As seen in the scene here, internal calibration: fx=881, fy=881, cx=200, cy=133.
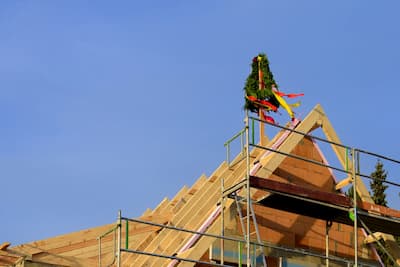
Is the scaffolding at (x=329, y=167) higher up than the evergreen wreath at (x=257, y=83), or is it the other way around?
the evergreen wreath at (x=257, y=83)

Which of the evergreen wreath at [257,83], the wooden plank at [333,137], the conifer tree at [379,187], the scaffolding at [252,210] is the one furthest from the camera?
the conifer tree at [379,187]

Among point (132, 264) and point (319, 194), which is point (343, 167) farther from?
point (132, 264)

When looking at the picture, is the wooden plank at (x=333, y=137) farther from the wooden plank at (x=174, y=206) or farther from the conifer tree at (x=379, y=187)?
the conifer tree at (x=379, y=187)

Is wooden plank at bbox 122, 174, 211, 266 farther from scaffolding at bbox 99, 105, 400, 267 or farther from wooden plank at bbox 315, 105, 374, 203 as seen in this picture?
wooden plank at bbox 315, 105, 374, 203

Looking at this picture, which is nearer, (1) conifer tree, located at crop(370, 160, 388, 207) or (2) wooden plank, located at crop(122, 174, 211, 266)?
(2) wooden plank, located at crop(122, 174, 211, 266)

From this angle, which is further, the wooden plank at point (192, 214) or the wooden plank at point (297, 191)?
the wooden plank at point (192, 214)

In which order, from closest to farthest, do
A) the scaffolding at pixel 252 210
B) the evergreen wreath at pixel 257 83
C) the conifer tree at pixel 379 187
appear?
the scaffolding at pixel 252 210 → the evergreen wreath at pixel 257 83 → the conifer tree at pixel 379 187

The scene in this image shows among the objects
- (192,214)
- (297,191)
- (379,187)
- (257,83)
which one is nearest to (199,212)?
(192,214)

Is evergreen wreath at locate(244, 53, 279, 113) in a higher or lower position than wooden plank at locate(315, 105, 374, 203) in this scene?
higher

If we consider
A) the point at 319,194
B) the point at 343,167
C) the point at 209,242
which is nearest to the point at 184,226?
the point at 209,242

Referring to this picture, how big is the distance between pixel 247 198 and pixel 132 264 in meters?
2.62

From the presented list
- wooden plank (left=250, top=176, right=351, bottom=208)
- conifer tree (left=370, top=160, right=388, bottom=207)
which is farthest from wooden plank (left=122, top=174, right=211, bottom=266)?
conifer tree (left=370, top=160, right=388, bottom=207)

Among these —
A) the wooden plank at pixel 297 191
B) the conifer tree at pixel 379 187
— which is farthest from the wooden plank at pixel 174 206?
the conifer tree at pixel 379 187

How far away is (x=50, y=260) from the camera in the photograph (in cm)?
1540
